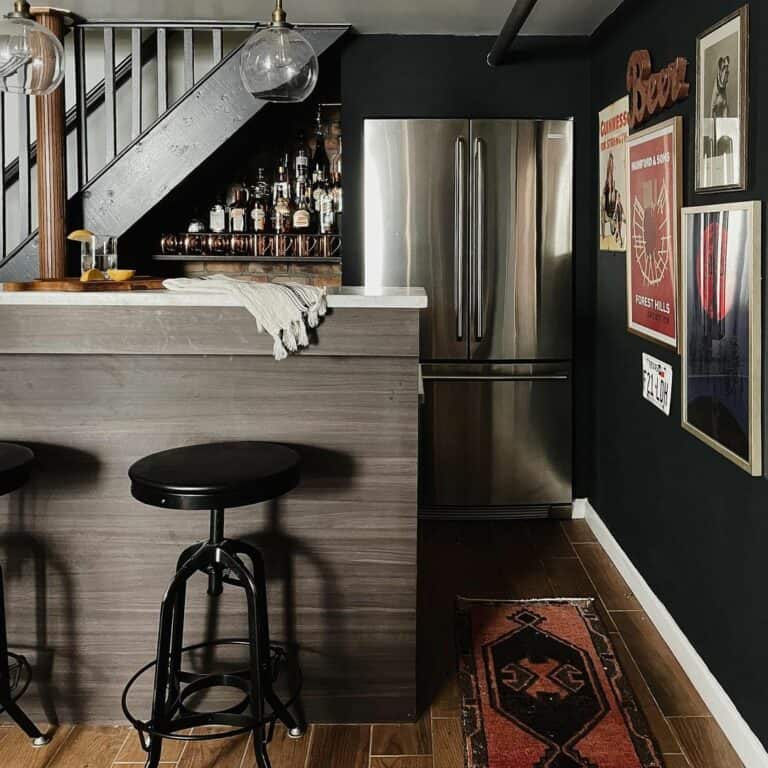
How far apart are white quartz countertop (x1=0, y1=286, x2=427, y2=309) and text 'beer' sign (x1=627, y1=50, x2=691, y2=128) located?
4.37ft

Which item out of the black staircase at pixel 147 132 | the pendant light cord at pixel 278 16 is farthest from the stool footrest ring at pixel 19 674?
the black staircase at pixel 147 132

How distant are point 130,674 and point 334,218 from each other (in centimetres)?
283

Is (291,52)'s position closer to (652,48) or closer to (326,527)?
(326,527)

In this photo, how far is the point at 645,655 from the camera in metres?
3.20

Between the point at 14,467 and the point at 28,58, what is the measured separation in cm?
104

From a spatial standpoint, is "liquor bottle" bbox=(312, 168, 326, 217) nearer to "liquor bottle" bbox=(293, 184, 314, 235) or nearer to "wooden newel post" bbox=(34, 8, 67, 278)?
"liquor bottle" bbox=(293, 184, 314, 235)

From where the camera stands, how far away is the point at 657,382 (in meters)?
3.40

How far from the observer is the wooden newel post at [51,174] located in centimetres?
418

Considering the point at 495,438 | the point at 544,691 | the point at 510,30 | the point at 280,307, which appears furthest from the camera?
the point at 495,438

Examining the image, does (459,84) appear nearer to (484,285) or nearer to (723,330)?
(484,285)

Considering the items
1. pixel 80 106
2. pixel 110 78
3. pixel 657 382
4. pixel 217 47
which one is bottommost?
pixel 657 382

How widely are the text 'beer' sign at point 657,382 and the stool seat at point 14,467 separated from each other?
2.15 meters

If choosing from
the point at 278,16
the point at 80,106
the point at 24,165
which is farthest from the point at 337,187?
the point at 278,16

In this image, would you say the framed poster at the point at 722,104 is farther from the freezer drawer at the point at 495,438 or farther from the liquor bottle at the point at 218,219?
the liquor bottle at the point at 218,219
